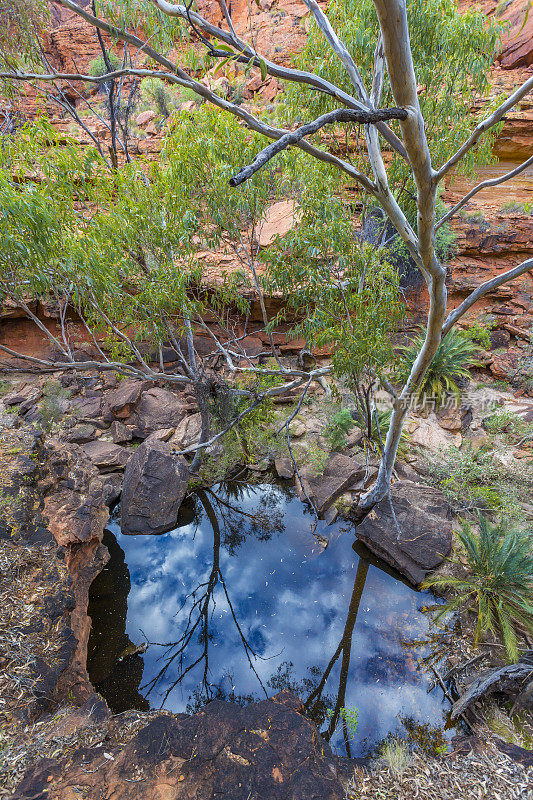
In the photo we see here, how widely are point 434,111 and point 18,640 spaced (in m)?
7.52

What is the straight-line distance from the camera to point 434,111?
505 cm

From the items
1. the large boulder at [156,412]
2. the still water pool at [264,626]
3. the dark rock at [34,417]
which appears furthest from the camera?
the large boulder at [156,412]

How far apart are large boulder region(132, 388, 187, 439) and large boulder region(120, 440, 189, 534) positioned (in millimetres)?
1852

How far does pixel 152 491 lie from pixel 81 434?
2.71 meters

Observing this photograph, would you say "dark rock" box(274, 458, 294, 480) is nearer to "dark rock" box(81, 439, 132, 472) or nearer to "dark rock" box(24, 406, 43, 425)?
"dark rock" box(81, 439, 132, 472)

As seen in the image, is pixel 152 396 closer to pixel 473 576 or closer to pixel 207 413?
pixel 207 413

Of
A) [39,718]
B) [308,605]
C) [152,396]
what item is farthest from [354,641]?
[152,396]

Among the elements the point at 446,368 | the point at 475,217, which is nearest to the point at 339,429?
the point at 446,368

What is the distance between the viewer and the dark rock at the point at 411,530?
4914 mm

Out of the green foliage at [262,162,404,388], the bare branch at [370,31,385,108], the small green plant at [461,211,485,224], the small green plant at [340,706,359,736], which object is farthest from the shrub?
the small green plant at [340,706,359,736]

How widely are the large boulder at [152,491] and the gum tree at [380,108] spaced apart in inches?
118

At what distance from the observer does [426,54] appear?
4602mm

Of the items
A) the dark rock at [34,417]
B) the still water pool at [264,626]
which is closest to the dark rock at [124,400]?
the dark rock at [34,417]

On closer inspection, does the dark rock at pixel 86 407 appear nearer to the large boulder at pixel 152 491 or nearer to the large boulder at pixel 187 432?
the large boulder at pixel 187 432
